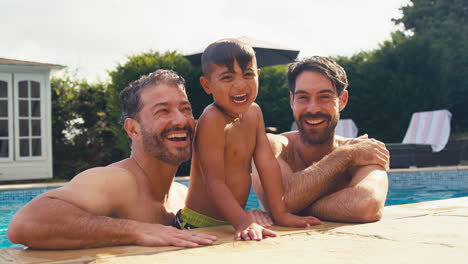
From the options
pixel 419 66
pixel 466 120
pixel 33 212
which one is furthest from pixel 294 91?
pixel 466 120

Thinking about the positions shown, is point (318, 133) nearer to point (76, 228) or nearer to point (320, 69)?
point (320, 69)

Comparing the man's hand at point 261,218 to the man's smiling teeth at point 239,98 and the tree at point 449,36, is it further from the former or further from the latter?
the tree at point 449,36

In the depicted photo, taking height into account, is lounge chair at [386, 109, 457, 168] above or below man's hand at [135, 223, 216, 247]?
above

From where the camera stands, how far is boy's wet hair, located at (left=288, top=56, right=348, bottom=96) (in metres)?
3.31

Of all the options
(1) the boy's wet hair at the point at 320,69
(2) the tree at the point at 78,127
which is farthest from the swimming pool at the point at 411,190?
(1) the boy's wet hair at the point at 320,69

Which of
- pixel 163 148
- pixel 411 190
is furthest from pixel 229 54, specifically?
pixel 411 190

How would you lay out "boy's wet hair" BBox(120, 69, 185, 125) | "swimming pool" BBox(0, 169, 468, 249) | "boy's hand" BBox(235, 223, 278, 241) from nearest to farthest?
"boy's hand" BBox(235, 223, 278, 241)
"boy's wet hair" BBox(120, 69, 185, 125)
"swimming pool" BBox(0, 169, 468, 249)

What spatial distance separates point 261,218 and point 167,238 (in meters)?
0.76

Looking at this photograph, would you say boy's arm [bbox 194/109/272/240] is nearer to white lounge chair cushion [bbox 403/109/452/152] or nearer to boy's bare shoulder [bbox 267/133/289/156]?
boy's bare shoulder [bbox 267/133/289/156]

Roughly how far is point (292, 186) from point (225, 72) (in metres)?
0.86

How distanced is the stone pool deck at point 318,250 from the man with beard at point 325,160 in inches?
8.1

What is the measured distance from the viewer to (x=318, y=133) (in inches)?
134

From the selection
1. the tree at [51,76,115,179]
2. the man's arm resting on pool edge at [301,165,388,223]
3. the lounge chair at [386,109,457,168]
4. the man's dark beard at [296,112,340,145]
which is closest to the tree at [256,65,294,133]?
the lounge chair at [386,109,457,168]

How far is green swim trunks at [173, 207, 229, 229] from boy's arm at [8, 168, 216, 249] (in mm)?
579
